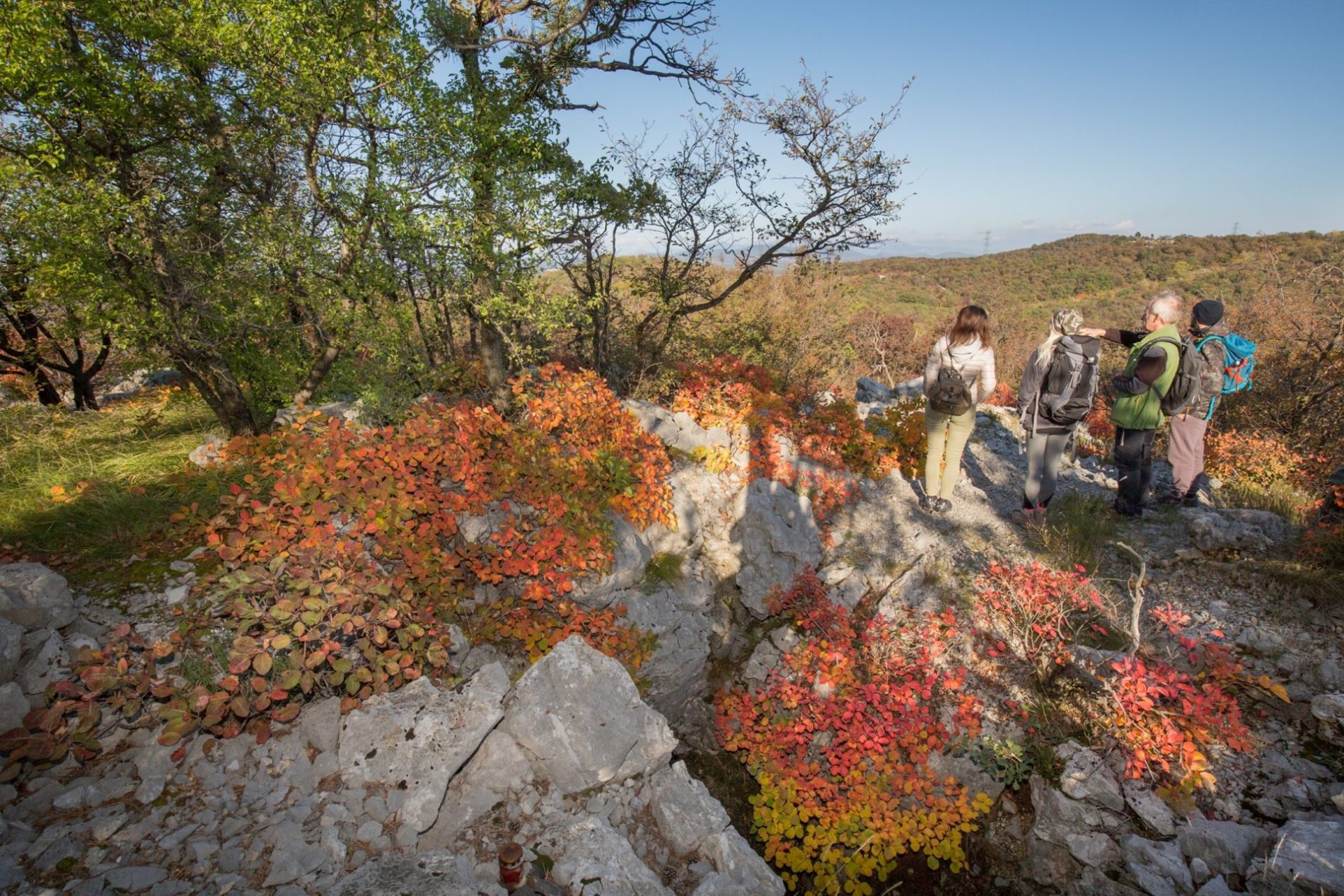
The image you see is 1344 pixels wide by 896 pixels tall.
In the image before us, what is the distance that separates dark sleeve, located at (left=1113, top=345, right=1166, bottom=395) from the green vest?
0.04 m

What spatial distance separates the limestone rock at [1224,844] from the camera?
12.1 feet

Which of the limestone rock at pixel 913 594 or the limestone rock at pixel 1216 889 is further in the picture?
the limestone rock at pixel 913 594

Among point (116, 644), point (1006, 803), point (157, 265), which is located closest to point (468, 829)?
point (116, 644)

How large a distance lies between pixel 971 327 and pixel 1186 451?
134 inches

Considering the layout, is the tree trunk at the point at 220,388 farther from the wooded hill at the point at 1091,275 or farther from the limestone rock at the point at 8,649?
the wooded hill at the point at 1091,275

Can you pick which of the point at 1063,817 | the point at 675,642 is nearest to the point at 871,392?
the point at 675,642

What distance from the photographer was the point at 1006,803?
475 centimetres

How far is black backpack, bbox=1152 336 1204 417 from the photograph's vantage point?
5.87 meters

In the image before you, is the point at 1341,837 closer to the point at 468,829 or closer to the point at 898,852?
the point at 898,852

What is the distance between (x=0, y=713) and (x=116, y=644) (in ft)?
1.73

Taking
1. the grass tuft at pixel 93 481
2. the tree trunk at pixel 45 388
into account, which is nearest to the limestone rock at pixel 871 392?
the grass tuft at pixel 93 481

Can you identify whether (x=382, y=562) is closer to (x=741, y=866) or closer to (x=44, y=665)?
(x=44, y=665)

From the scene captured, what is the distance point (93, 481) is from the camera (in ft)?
17.3

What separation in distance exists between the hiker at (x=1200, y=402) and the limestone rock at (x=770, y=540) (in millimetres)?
4512
